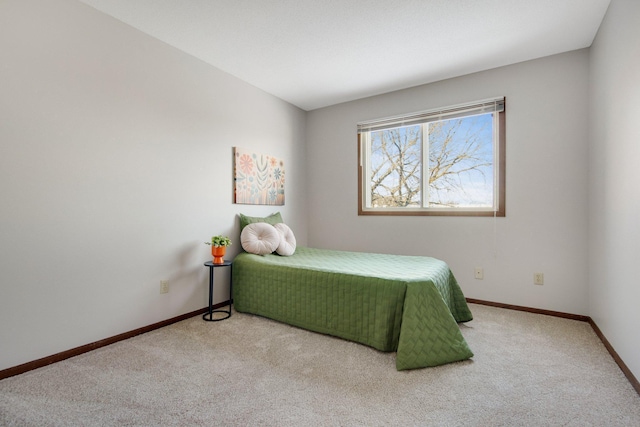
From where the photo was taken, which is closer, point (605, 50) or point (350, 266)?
point (605, 50)

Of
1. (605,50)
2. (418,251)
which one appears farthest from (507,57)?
(418,251)

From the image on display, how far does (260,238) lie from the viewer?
9.91ft

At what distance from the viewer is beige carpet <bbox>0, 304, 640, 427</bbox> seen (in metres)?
1.36

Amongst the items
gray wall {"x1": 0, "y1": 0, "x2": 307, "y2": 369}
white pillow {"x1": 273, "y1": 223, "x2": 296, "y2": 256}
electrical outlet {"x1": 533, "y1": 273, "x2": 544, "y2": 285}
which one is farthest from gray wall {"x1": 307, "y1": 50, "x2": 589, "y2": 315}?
gray wall {"x1": 0, "y1": 0, "x2": 307, "y2": 369}

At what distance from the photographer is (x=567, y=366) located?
1.80 metres

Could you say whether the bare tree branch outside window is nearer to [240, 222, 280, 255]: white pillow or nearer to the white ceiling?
the white ceiling

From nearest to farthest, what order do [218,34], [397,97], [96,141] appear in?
[96,141], [218,34], [397,97]

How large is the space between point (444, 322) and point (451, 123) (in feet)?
7.37

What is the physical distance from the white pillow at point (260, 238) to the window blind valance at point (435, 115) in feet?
5.74

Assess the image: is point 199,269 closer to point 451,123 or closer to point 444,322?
point 444,322

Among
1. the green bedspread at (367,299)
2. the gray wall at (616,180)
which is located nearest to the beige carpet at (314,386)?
the green bedspread at (367,299)

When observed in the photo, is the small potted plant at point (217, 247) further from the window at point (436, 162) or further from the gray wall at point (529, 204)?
the gray wall at point (529, 204)

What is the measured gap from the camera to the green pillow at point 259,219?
313cm

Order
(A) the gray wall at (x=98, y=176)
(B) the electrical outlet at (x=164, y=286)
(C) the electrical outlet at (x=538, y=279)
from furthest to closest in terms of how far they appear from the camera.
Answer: (C) the electrical outlet at (x=538, y=279), (B) the electrical outlet at (x=164, y=286), (A) the gray wall at (x=98, y=176)
